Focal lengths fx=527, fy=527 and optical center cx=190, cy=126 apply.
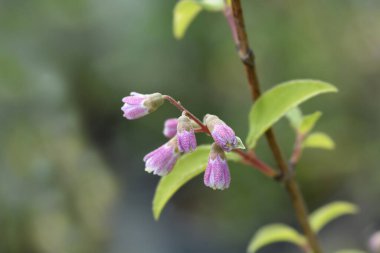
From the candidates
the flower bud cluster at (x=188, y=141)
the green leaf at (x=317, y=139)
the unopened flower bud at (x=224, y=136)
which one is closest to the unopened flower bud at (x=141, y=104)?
the flower bud cluster at (x=188, y=141)

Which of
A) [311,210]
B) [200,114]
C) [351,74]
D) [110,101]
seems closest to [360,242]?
[311,210]

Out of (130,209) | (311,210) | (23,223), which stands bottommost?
(311,210)

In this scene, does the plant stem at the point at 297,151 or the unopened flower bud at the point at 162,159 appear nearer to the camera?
the unopened flower bud at the point at 162,159

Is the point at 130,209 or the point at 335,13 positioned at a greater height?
the point at 335,13

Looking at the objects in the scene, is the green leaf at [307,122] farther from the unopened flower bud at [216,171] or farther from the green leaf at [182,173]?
the unopened flower bud at [216,171]

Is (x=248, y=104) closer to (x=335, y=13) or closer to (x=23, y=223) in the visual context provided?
(x=335, y=13)

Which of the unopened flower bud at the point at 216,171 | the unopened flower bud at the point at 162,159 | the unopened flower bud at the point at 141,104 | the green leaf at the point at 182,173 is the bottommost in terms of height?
the green leaf at the point at 182,173

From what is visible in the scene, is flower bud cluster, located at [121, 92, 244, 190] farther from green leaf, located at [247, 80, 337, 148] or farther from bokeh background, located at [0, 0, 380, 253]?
bokeh background, located at [0, 0, 380, 253]
